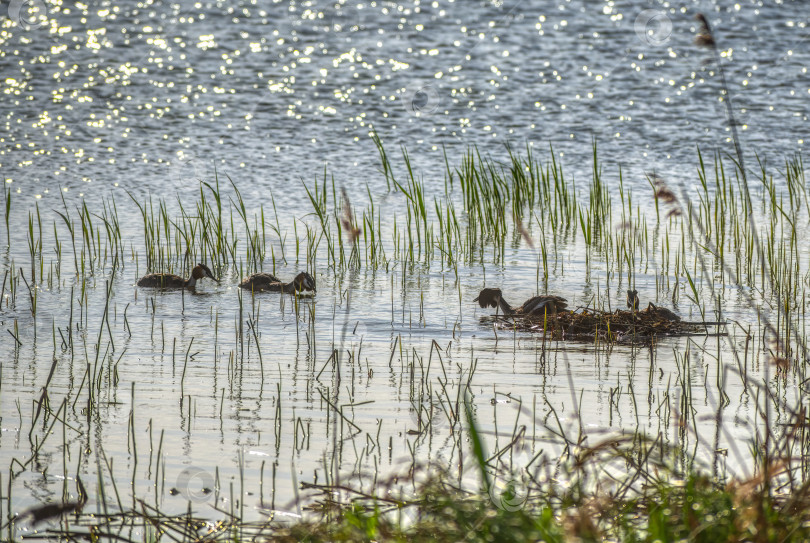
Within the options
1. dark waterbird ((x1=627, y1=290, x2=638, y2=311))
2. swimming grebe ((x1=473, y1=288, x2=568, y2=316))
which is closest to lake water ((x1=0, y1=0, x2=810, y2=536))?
swimming grebe ((x1=473, y1=288, x2=568, y2=316))

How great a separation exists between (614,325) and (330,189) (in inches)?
278

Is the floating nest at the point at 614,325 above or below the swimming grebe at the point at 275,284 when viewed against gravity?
below

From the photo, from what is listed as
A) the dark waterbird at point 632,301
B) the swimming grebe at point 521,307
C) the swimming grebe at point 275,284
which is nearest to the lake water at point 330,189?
the swimming grebe at point 275,284

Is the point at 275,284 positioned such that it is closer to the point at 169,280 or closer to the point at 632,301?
the point at 169,280

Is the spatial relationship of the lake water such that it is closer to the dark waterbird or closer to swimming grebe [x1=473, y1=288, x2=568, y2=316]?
swimming grebe [x1=473, y1=288, x2=568, y2=316]

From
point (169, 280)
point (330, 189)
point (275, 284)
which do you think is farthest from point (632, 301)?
point (330, 189)

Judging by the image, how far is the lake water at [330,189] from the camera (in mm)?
4480

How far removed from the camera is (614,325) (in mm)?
6855

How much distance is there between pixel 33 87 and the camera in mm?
18891

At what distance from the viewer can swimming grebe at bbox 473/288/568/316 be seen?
23.4 ft

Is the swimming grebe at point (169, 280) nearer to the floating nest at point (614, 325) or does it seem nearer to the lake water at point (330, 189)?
the lake water at point (330, 189)

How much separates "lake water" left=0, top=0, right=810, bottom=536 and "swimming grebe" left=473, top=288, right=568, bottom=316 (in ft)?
0.74

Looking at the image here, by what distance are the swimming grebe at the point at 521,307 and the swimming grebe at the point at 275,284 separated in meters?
1.43

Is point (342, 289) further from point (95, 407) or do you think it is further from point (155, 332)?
point (95, 407)
